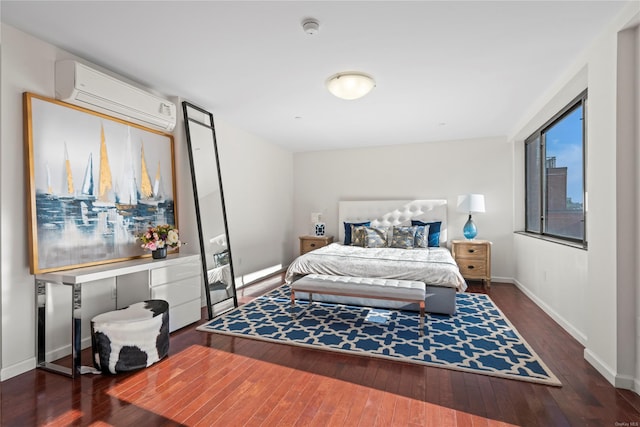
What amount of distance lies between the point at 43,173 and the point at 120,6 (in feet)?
4.54

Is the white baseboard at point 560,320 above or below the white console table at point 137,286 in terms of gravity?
below

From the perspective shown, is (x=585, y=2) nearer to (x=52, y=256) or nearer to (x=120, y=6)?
(x=120, y=6)

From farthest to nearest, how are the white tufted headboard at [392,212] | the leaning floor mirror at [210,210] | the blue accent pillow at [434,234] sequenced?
the white tufted headboard at [392,212] → the blue accent pillow at [434,234] → the leaning floor mirror at [210,210]

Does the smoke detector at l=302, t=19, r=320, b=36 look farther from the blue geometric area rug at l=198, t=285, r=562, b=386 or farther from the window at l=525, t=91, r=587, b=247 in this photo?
the window at l=525, t=91, r=587, b=247

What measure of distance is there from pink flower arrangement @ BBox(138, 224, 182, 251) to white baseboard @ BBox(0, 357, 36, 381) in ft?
3.76

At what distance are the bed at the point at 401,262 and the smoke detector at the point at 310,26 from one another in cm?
253

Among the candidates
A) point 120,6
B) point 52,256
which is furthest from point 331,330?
point 120,6

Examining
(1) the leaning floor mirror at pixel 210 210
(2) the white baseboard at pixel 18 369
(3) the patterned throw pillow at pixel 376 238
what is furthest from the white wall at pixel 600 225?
(2) the white baseboard at pixel 18 369

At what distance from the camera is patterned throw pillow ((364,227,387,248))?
5145 mm

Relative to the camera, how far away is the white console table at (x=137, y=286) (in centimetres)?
233

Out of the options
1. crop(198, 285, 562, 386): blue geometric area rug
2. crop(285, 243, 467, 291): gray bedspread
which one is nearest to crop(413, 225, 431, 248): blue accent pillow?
crop(285, 243, 467, 291): gray bedspread

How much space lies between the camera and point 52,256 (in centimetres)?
246

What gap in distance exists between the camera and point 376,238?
517cm

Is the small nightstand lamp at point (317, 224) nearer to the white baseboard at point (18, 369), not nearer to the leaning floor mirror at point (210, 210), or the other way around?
the leaning floor mirror at point (210, 210)
